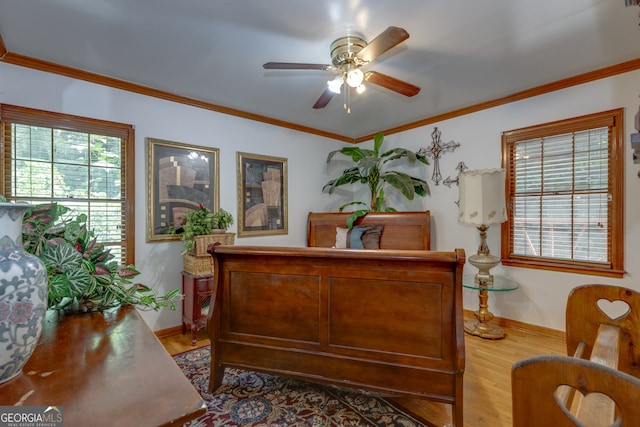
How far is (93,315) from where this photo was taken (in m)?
1.11

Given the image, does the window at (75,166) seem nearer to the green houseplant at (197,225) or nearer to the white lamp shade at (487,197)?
the green houseplant at (197,225)

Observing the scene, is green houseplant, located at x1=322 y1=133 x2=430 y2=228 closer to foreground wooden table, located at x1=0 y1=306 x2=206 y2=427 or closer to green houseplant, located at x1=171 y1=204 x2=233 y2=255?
green houseplant, located at x1=171 y1=204 x2=233 y2=255

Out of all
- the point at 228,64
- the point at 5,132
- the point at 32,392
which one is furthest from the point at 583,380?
the point at 5,132

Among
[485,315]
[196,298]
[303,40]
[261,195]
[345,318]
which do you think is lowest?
[485,315]

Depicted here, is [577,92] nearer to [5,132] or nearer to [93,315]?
[93,315]

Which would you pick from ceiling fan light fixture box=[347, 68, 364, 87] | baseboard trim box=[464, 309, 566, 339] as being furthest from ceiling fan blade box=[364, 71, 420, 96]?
baseboard trim box=[464, 309, 566, 339]

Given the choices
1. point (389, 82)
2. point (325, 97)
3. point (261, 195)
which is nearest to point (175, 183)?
point (261, 195)

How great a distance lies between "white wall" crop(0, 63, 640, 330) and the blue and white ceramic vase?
242 centimetres

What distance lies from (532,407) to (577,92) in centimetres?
336

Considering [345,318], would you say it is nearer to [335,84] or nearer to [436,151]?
[335,84]

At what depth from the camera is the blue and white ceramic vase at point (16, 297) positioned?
639mm

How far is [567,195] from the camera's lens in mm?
2902

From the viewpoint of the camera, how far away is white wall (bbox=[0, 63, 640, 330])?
2518 mm

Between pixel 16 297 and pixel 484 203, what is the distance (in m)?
3.25
